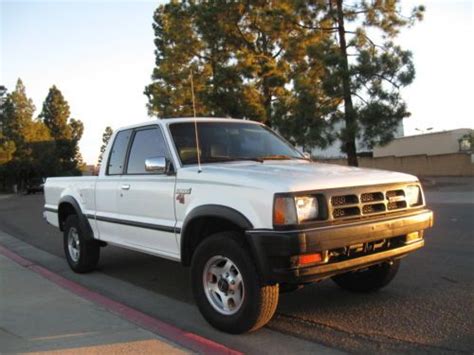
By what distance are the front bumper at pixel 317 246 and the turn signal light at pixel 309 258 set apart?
0.04 metres

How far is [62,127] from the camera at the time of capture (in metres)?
76.6

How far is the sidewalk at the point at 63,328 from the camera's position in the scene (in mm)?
4453

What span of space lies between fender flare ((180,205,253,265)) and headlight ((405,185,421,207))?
1.71 m

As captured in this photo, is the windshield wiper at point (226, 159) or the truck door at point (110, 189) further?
the truck door at point (110, 189)

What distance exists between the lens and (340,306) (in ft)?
17.9

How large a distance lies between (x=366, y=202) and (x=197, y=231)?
64.1 inches

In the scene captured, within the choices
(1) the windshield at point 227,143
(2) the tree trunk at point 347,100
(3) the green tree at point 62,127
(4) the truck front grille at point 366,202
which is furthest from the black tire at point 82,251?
(3) the green tree at point 62,127

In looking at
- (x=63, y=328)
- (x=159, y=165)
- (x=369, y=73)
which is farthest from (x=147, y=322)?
(x=369, y=73)

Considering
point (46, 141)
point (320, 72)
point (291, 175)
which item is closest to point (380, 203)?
point (291, 175)

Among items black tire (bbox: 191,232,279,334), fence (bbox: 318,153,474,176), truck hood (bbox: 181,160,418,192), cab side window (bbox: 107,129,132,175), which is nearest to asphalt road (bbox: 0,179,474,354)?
black tire (bbox: 191,232,279,334)

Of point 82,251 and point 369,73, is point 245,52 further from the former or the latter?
point 82,251

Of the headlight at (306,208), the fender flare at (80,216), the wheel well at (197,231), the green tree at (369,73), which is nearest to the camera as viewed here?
the headlight at (306,208)

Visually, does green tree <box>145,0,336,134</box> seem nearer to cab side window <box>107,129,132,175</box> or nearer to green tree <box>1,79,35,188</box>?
cab side window <box>107,129,132,175</box>

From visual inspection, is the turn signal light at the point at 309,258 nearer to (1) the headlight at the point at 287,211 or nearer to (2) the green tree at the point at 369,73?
(1) the headlight at the point at 287,211
